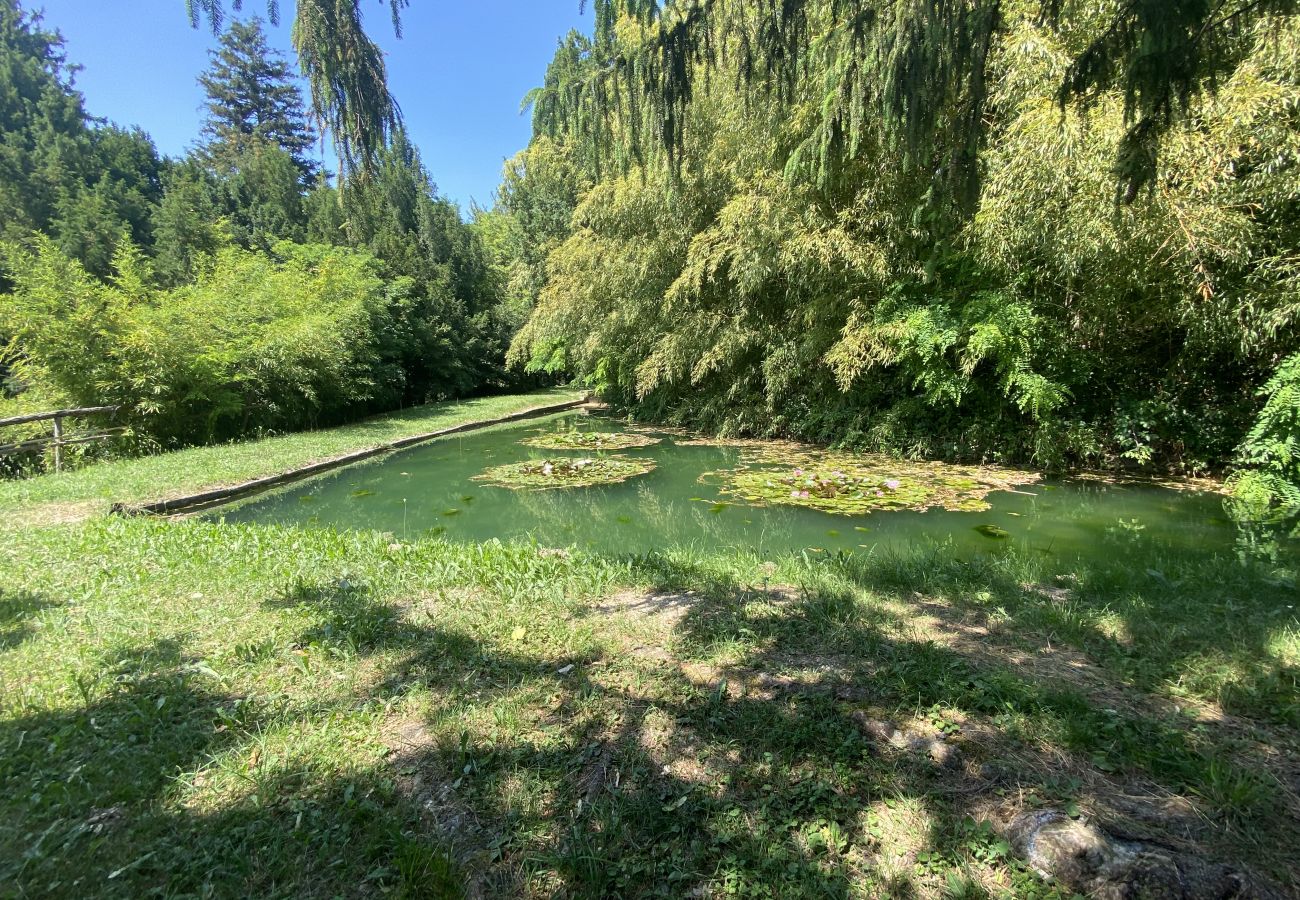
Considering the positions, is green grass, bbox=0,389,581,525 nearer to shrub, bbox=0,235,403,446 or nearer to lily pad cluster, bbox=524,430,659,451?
shrub, bbox=0,235,403,446

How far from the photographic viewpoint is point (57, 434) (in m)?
8.80

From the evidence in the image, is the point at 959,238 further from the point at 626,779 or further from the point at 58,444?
the point at 58,444

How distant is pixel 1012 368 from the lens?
24.9 ft

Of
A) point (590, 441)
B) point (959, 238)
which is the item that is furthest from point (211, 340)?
point (959, 238)

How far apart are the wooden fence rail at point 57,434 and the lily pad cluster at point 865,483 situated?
10.3 metres

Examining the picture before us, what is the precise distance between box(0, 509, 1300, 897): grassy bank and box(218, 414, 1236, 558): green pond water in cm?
182

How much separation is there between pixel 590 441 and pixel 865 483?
20.2ft

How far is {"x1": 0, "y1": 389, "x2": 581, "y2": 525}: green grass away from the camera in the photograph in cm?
632

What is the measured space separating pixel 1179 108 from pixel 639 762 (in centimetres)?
396

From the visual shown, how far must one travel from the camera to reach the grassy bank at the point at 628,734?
5.08 feet

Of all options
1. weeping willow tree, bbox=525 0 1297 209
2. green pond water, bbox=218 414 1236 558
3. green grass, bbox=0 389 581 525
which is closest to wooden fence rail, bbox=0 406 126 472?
green grass, bbox=0 389 581 525

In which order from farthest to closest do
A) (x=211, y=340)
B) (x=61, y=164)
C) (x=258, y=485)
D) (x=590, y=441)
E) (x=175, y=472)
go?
(x=61, y=164), (x=211, y=340), (x=590, y=441), (x=175, y=472), (x=258, y=485)

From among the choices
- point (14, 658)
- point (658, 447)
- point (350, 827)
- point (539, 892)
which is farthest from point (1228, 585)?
point (658, 447)

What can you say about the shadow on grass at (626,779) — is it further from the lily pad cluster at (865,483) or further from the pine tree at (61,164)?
the pine tree at (61,164)
